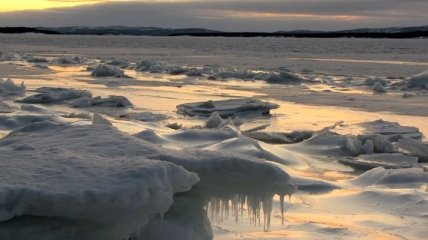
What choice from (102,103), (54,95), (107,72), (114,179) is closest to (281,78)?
(107,72)

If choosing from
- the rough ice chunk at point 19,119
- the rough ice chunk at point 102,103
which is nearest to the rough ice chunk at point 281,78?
the rough ice chunk at point 102,103

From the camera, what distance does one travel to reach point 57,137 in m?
4.52

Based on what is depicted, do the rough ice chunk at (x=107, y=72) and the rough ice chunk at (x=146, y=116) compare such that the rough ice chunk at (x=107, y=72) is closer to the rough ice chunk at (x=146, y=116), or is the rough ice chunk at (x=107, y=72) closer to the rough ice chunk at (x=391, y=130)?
the rough ice chunk at (x=146, y=116)

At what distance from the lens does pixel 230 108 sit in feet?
39.3

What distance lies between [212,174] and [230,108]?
8.17 metres

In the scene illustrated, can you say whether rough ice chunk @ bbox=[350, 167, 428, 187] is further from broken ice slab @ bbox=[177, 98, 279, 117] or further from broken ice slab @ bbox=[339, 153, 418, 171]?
broken ice slab @ bbox=[177, 98, 279, 117]

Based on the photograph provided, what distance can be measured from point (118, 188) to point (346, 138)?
240 inches

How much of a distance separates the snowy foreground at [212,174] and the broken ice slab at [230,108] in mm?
29

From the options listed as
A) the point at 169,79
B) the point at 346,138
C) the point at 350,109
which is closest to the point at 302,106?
the point at 350,109

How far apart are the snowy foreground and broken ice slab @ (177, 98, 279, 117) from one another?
1.1 inches

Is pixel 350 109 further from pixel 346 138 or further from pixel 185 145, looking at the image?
pixel 185 145

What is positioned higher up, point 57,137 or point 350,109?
point 57,137

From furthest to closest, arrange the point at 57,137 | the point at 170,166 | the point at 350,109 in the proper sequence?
1. the point at 350,109
2. the point at 57,137
3. the point at 170,166

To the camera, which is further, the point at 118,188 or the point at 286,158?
the point at 286,158
